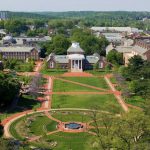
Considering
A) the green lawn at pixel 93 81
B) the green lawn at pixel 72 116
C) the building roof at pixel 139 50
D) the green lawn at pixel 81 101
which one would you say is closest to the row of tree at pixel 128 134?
the green lawn at pixel 72 116

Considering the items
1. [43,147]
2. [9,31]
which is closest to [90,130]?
[43,147]

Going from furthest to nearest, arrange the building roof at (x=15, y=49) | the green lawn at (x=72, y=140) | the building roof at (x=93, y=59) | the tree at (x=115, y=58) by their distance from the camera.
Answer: the building roof at (x=15, y=49), the tree at (x=115, y=58), the building roof at (x=93, y=59), the green lawn at (x=72, y=140)

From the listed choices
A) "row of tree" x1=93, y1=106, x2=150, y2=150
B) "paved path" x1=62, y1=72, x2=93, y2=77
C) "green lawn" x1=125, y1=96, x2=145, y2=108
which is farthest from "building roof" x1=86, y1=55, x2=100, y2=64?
"row of tree" x1=93, y1=106, x2=150, y2=150

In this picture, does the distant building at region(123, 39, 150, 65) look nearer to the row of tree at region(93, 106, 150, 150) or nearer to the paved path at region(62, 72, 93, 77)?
the paved path at region(62, 72, 93, 77)

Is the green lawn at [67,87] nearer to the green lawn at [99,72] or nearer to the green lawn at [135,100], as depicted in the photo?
the green lawn at [135,100]

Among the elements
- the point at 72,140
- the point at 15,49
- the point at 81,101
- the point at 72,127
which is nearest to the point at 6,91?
the point at 81,101

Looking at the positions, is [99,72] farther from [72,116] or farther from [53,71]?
[72,116]

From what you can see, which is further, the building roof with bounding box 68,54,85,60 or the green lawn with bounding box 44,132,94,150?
the building roof with bounding box 68,54,85,60

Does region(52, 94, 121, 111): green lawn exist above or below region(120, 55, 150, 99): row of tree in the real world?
below

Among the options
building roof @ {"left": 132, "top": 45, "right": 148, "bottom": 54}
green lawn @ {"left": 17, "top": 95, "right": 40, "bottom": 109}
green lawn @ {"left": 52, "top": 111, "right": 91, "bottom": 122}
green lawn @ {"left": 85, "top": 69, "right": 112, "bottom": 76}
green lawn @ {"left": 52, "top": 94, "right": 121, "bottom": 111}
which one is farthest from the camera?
building roof @ {"left": 132, "top": 45, "right": 148, "bottom": 54}
